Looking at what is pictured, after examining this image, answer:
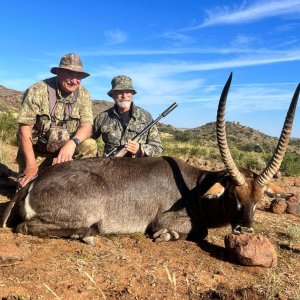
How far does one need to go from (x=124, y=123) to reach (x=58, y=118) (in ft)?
3.89

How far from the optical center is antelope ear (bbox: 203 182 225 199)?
5469mm

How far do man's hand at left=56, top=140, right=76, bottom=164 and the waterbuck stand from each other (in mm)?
1087

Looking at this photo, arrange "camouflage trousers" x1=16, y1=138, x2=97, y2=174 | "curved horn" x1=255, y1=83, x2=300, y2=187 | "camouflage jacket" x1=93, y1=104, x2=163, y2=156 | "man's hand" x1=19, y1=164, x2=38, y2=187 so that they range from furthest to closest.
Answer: "camouflage jacket" x1=93, y1=104, x2=163, y2=156
"camouflage trousers" x1=16, y1=138, x2=97, y2=174
"man's hand" x1=19, y1=164, x2=38, y2=187
"curved horn" x1=255, y1=83, x2=300, y2=187

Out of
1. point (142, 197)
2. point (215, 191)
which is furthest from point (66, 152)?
point (215, 191)

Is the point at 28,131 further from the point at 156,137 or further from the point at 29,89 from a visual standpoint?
the point at 156,137

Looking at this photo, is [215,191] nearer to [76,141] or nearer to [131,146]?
[131,146]

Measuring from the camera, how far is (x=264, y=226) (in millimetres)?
6945

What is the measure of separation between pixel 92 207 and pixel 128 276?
1.42 meters

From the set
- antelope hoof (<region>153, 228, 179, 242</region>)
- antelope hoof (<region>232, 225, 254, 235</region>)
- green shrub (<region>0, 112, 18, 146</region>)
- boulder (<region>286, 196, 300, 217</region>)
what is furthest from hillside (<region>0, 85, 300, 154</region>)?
antelope hoof (<region>232, 225, 254, 235</region>)

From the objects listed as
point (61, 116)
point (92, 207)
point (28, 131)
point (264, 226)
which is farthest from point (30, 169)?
point (264, 226)

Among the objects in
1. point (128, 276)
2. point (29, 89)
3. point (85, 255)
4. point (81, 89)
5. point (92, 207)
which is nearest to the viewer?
point (128, 276)

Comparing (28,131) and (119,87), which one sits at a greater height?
(119,87)

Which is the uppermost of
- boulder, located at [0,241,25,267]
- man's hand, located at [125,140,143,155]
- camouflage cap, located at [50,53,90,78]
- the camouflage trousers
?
camouflage cap, located at [50,53,90,78]

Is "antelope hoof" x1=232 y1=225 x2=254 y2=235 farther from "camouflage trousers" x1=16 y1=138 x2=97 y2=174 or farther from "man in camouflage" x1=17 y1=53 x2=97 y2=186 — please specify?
"camouflage trousers" x1=16 y1=138 x2=97 y2=174
